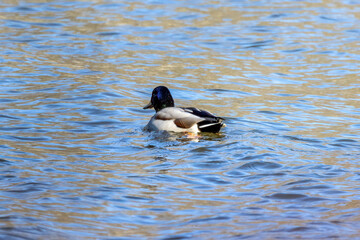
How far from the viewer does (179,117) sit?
32.8 feet

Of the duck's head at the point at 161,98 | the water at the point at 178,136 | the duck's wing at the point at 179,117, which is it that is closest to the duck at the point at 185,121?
the duck's wing at the point at 179,117

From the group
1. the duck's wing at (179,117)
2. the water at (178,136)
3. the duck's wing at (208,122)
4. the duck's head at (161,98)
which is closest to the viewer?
the water at (178,136)

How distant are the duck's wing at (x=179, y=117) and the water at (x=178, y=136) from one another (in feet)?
0.77

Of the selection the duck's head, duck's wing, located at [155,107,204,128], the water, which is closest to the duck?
duck's wing, located at [155,107,204,128]

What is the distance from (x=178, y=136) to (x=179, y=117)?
292 millimetres

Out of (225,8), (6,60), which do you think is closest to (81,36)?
(6,60)

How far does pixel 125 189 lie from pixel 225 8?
45.8ft

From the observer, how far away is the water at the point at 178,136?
21.0 ft

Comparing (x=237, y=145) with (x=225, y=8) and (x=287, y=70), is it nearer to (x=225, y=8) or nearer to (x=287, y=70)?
(x=287, y=70)

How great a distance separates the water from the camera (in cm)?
641

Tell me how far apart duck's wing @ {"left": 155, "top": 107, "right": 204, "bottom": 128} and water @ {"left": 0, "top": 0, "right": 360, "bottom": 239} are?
9.2 inches

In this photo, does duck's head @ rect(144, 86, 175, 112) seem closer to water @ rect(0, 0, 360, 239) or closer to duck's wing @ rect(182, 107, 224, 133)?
water @ rect(0, 0, 360, 239)

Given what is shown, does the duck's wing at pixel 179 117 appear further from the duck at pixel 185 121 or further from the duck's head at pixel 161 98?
the duck's head at pixel 161 98

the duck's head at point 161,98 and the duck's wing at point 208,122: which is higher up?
the duck's head at point 161,98
